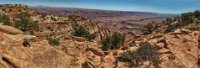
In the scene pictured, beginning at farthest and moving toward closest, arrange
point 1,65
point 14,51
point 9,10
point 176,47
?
point 9,10, point 176,47, point 14,51, point 1,65

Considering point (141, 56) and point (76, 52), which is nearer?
point (76, 52)

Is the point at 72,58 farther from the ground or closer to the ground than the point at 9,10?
farther from the ground

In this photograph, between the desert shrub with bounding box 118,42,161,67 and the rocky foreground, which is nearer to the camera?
the rocky foreground

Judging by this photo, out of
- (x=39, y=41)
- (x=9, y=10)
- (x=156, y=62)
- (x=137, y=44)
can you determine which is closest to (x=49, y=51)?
(x=39, y=41)

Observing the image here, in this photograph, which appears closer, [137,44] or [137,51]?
[137,51]

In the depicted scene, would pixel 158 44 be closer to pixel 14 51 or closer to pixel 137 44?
pixel 137 44

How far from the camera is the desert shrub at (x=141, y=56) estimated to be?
40.6m

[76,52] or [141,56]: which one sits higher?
[76,52]

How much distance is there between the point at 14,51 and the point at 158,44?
21457 millimetres

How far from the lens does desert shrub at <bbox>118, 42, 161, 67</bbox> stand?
40.6 meters

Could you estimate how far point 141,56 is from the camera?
4128 centimetres

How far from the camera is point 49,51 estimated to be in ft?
97.4

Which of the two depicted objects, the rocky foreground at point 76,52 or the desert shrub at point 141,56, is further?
the desert shrub at point 141,56

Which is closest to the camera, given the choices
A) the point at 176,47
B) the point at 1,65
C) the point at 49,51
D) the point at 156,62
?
the point at 1,65
